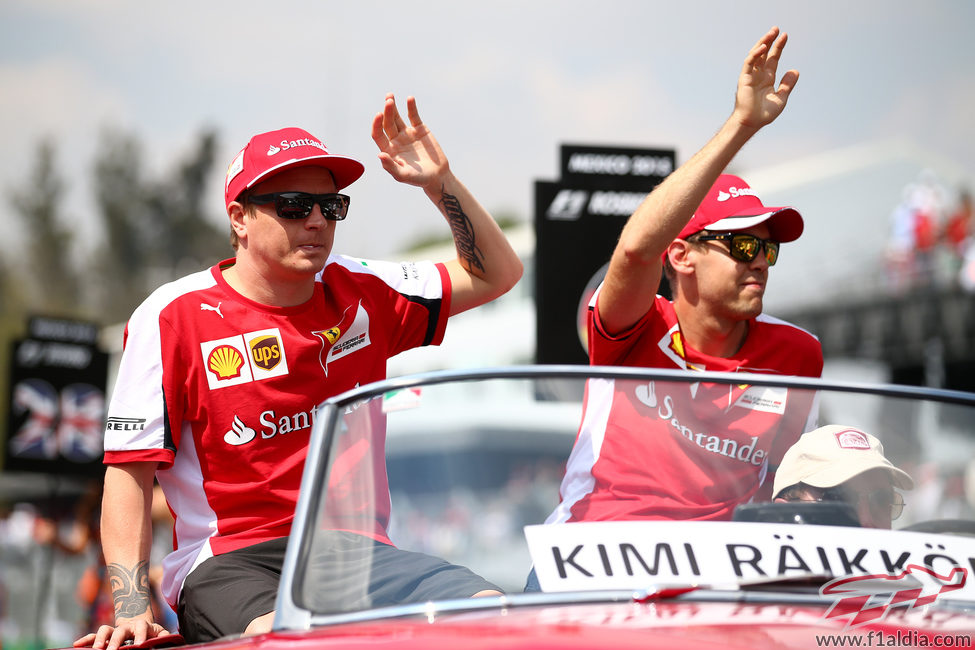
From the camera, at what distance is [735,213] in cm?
366

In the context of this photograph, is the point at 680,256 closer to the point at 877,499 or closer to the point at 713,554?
the point at 877,499

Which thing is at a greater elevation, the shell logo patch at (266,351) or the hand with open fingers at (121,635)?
the shell logo patch at (266,351)

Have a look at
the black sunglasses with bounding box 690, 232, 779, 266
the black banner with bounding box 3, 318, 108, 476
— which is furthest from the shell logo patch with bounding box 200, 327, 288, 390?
the black banner with bounding box 3, 318, 108, 476

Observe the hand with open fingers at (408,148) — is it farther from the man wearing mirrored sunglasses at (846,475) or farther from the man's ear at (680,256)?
the man wearing mirrored sunglasses at (846,475)

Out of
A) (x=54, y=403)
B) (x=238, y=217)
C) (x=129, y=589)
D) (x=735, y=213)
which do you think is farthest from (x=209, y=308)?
(x=54, y=403)

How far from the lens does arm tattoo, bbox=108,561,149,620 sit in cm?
298

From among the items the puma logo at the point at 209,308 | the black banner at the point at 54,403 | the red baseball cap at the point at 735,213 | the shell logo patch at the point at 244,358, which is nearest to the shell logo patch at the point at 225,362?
the shell logo patch at the point at 244,358

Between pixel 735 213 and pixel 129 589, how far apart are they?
7.05 ft

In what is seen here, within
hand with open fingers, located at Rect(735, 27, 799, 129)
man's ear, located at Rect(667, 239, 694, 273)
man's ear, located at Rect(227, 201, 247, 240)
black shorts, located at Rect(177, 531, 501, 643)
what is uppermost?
hand with open fingers, located at Rect(735, 27, 799, 129)

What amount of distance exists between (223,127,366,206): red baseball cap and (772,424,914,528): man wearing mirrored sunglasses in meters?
1.70

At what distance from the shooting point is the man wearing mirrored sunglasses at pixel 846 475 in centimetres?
235

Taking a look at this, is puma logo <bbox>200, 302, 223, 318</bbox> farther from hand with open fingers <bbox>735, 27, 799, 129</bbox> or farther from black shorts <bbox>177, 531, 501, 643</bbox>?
hand with open fingers <bbox>735, 27, 799, 129</bbox>

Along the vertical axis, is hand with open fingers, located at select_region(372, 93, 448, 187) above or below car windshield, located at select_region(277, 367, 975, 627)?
above

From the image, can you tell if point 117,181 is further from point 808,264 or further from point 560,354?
point 560,354
